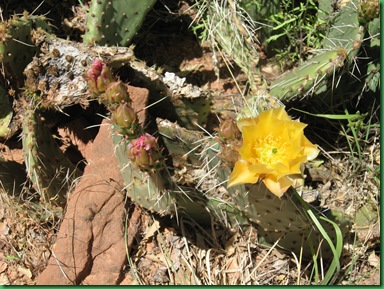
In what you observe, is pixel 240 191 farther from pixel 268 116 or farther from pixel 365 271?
pixel 365 271

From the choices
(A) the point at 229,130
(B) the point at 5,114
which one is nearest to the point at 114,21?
(B) the point at 5,114

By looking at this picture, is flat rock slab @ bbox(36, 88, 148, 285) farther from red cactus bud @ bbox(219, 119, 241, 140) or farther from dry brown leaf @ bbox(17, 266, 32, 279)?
red cactus bud @ bbox(219, 119, 241, 140)

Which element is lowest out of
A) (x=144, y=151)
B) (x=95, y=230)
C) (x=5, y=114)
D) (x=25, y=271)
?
(x=25, y=271)

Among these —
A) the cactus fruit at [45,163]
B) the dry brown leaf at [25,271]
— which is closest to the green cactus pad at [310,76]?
the cactus fruit at [45,163]

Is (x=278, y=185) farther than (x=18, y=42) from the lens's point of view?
No

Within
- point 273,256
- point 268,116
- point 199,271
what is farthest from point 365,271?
point 268,116

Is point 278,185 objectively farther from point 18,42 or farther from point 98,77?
point 18,42

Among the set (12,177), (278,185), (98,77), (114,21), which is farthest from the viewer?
(114,21)
